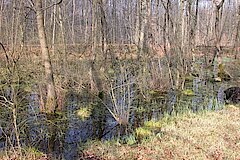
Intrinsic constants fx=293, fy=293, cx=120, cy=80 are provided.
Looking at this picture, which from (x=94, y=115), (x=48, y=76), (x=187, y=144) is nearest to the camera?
(x=187, y=144)

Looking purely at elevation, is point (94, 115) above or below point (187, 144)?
below

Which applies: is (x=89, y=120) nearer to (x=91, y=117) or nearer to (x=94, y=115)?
(x=91, y=117)

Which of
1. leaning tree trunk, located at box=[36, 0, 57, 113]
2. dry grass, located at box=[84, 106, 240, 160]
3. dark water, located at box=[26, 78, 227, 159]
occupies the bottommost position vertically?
dark water, located at box=[26, 78, 227, 159]

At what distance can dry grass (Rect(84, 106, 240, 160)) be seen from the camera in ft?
19.8

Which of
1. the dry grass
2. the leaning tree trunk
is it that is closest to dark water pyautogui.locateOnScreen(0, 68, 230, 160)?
the leaning tree trunk

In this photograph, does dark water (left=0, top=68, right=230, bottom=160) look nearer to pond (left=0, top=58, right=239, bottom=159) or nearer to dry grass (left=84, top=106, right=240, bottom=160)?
pond (left=0, top=58, right=239, bottom=159)

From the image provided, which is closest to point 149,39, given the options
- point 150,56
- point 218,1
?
point 150,56

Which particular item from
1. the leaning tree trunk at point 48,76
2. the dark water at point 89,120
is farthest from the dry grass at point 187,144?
the leaning tree trunk at point 48,76

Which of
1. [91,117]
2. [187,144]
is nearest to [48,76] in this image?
[91,117]

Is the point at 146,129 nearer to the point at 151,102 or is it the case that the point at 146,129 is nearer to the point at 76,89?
the point at 151,102

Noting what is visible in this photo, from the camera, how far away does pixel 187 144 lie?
6.54 metres

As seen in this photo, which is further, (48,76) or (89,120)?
(48,76)

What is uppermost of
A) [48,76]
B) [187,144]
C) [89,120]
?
[48,76]

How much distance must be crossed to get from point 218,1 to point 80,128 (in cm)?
1471
